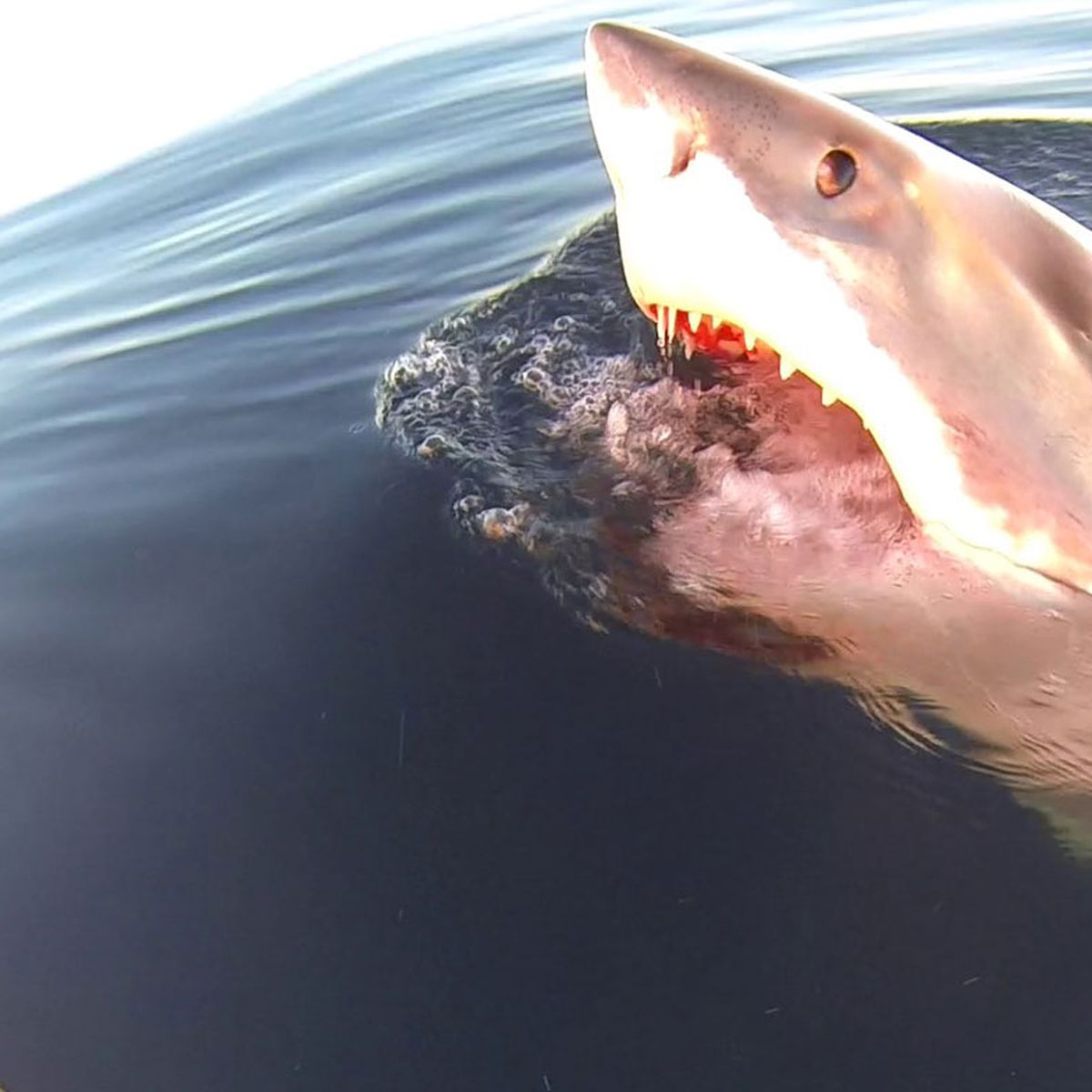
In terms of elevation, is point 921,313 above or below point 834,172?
below

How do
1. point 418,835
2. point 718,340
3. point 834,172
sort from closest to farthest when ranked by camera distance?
point 418,835
point 834,172
point 718,340

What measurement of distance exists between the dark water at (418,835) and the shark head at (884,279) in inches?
16.6

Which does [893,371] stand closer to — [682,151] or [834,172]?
[834,172]

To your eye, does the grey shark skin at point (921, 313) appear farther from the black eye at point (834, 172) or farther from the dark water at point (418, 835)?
the dark water at point (418, 835)

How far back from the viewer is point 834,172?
77.2 inches

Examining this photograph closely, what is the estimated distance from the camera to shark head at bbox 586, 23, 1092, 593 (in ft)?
6.45

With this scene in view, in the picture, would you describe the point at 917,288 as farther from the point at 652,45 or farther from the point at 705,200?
the point at 652,45

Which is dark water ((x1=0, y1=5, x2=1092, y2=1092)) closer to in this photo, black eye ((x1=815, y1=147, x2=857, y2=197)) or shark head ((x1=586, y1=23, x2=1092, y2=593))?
shark head ((x1=586, y1=23, x2=1092, y2=593))

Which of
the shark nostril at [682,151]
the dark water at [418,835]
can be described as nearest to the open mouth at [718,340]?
the shark nostril at [682,151]

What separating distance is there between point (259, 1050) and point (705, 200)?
1330mm

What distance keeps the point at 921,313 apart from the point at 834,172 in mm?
246

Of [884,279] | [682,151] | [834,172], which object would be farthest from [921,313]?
[682,151]

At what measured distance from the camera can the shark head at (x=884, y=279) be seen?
197cm

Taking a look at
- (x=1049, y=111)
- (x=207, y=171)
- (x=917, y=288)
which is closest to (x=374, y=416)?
(x=917, y=288)
